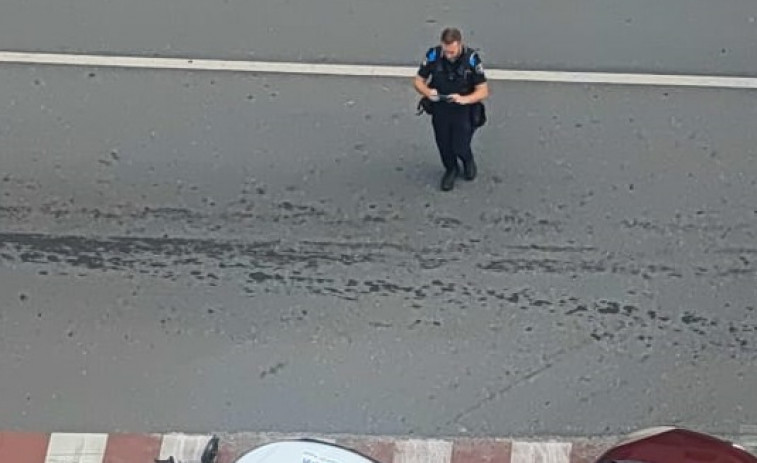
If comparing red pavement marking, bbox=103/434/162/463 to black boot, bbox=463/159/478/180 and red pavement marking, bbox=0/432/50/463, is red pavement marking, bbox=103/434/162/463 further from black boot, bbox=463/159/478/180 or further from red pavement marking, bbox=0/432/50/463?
black boot, bbox=463/159/478/180

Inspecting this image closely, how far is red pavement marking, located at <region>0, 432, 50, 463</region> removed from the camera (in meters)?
8.53

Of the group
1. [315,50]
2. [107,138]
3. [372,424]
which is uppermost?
[315,50]

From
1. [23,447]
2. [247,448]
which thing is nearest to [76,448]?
[23,447]

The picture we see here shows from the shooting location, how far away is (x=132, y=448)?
857 centimetres

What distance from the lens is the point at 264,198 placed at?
9828 millimetres

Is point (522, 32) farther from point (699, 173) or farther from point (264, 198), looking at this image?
point (264, 198)

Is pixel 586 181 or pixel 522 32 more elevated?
pixel 522 32

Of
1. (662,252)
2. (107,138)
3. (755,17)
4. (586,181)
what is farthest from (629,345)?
(107,138)

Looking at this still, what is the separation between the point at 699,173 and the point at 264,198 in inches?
127

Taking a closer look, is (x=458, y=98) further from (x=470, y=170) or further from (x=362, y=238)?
(x=362, y=238)

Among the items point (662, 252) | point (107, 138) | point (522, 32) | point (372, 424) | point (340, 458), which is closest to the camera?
point (340, 458)

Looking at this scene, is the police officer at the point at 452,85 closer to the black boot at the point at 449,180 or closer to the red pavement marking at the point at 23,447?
the black boot at the point at 449,180

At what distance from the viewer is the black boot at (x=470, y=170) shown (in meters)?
9.82

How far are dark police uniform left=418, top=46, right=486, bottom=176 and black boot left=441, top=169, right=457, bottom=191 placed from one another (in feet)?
0.56
